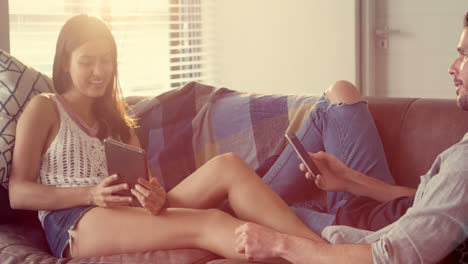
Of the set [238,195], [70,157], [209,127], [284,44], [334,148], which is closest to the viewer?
[238,195]

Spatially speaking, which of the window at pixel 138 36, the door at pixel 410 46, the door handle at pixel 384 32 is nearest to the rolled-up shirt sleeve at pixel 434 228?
the window at pixel 138 36

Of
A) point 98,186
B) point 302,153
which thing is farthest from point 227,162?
point 98,186

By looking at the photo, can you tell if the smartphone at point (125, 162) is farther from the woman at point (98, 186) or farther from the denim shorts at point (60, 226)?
the denim shorts at point (60, 226)

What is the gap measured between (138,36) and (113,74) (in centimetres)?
178

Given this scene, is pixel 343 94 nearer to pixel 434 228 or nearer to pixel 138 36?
pixel 434 228

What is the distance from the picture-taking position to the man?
1.22 metres

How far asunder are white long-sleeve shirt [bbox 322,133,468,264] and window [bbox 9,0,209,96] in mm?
2324

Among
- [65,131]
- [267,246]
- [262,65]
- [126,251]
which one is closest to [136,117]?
[65,131]

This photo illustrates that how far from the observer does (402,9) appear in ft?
11.9

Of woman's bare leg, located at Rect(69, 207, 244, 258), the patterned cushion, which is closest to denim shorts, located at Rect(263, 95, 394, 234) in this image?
woman's bare leg, located at Rect(69, 207, 244, 258)

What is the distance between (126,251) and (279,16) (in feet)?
8.79

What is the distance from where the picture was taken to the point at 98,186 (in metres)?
1.65

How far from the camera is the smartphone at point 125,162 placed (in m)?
1.55

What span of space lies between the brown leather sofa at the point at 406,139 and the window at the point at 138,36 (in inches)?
55.5
